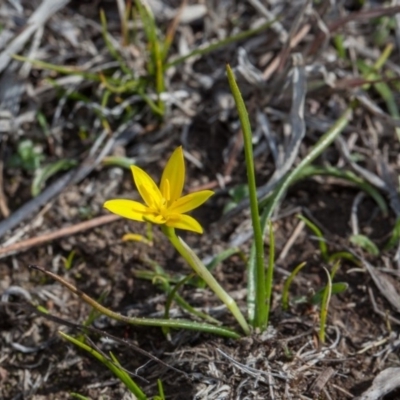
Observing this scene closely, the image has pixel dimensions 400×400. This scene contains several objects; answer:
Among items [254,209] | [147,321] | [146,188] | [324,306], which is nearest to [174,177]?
[146,188]

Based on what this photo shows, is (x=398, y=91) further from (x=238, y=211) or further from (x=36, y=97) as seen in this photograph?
(x=36, y=97)

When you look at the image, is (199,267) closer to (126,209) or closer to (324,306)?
(126,209)

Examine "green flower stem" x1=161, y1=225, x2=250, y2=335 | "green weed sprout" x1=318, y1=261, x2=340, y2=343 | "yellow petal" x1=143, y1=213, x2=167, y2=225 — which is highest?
"yellow petal" x1=143, y1=213, x2=167, y2=225

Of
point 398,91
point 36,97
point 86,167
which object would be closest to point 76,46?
point 36,97

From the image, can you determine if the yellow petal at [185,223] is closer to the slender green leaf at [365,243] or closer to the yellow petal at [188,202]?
the yellow petal at [188,202]

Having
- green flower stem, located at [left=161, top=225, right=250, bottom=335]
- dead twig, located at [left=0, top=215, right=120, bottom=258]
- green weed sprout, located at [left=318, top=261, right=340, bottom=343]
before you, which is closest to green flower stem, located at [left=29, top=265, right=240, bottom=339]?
green flower stem, located at [left=161, top=225, right=250, bottom=335]

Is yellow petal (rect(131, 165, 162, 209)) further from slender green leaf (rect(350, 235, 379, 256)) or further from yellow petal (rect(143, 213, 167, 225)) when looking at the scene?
slender green leaf (rect(350, 235, 379, 256))

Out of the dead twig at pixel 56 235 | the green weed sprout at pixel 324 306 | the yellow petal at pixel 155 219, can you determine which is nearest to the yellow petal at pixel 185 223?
the yellow petal at pixel 155 219
